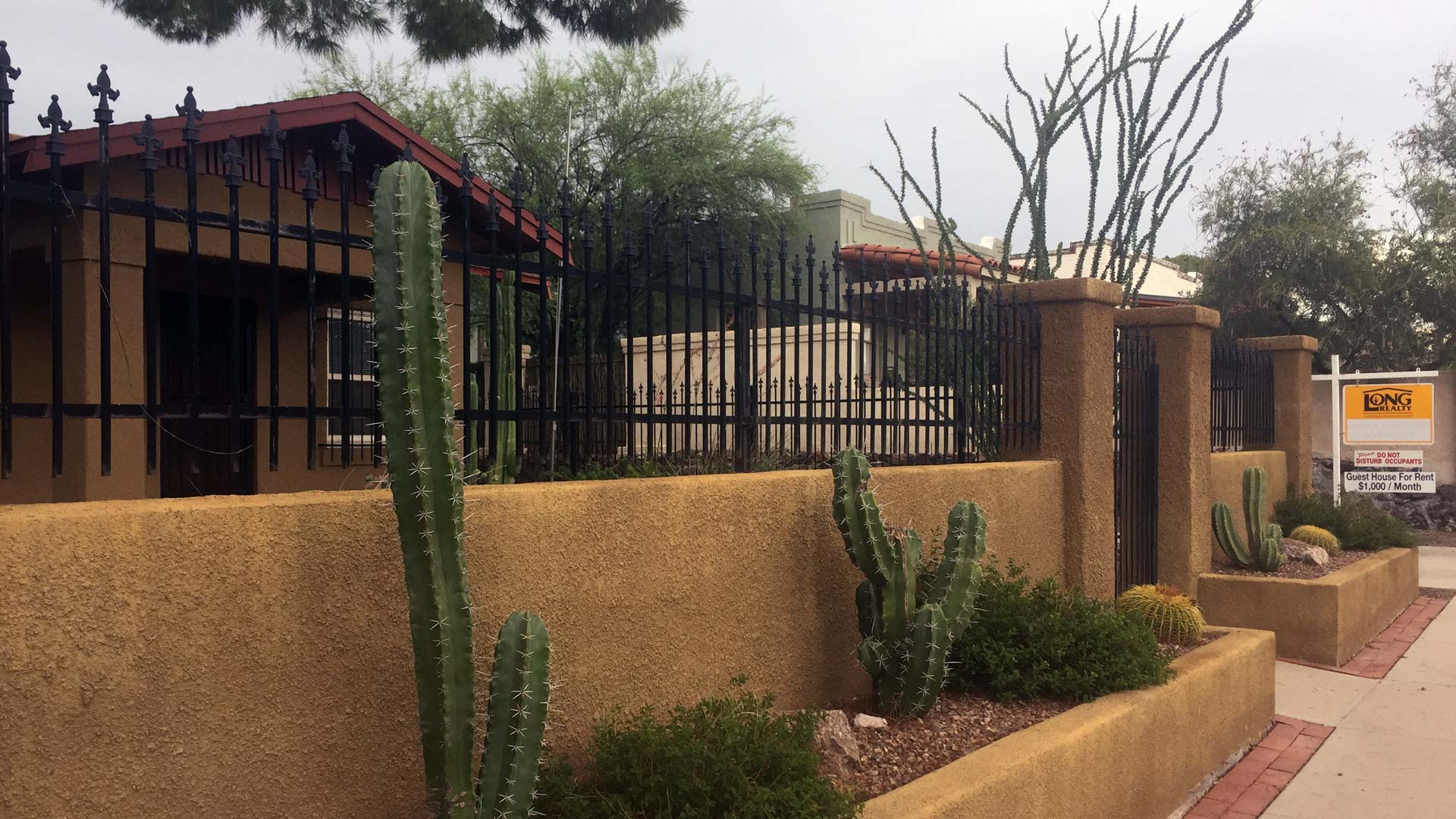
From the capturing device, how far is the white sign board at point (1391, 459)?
42.5ft

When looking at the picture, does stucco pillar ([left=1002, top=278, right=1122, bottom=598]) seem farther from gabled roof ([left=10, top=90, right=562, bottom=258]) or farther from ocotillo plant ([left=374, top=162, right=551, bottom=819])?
ocotillo plant ([left=374, top=162, right=551, bottom=819])

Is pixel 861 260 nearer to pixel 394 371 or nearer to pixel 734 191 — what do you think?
pixel 394 371

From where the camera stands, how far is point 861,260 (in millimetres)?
5309

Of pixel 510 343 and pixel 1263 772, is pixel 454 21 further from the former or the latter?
pixel 1263 772

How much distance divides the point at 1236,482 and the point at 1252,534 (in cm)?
98

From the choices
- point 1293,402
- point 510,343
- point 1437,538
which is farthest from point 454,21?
point 1437,538

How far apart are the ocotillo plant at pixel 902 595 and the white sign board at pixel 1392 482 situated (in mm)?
10184

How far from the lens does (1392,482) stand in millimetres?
12906

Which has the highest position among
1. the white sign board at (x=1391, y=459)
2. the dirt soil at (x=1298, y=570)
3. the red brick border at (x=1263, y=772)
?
the white sign board at (x=1391, y=459)

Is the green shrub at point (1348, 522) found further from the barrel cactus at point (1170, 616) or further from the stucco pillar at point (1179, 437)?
the barrel cactus at point (1170, 616)

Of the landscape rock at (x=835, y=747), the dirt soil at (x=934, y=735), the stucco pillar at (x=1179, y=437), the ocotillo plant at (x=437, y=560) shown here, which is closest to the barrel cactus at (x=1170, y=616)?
the dirt soil at (x=934, y=735)

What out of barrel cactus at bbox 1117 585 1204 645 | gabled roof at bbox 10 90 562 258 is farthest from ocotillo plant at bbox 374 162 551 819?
barrel cactus at bbox 1117 585 1204 645

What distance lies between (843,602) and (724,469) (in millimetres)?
873

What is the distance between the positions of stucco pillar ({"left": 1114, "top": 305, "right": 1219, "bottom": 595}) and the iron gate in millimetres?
110
